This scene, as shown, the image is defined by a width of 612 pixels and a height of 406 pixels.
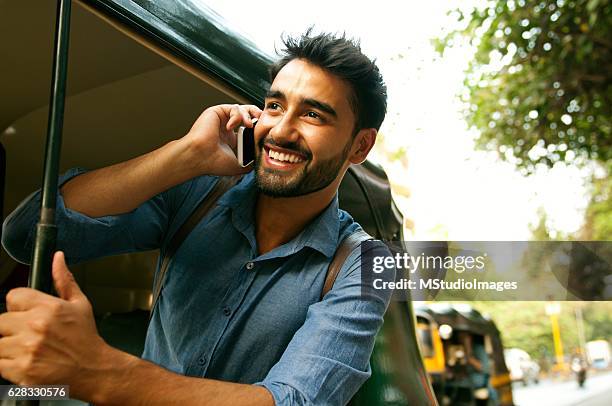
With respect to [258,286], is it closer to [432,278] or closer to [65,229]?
[65,229]

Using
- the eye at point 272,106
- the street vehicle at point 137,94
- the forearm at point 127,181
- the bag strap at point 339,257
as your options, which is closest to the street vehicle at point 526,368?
the street vehicle at point 137,94

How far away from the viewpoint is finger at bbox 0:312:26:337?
2.39 ft

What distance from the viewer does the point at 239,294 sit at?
1073mm

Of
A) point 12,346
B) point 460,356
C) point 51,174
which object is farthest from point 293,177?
point 460,356

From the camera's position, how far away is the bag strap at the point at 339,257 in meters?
1.06

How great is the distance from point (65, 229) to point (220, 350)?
1.04ft

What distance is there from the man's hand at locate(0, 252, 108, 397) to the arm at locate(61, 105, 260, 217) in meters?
0.25

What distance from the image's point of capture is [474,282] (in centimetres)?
129

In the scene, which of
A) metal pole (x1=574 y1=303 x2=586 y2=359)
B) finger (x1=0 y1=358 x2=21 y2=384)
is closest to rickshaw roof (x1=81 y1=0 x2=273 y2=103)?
finger (x1=0 y1=358 x2=21 y2=384)

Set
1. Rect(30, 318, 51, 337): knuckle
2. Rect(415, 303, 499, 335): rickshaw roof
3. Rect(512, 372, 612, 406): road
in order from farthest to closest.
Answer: Rect(415, 303, 499, 335): rickshaw roof
Rect(512, 372, 612, 406): road
Rect(30, 318, 51, 337): knuckle

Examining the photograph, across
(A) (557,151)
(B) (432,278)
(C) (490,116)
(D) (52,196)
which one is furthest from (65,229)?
(A) (557,151)

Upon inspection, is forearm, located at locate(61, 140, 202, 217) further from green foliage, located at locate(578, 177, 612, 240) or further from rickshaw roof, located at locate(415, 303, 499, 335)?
rickshaw roof, located at locate(415, 303, 499, 335)

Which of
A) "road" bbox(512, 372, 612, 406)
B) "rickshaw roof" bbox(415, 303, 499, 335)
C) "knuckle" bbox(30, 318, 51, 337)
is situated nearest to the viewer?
"knuckle" bbox(30, 318, 51, 337)

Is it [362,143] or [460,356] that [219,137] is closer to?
[362,143]
